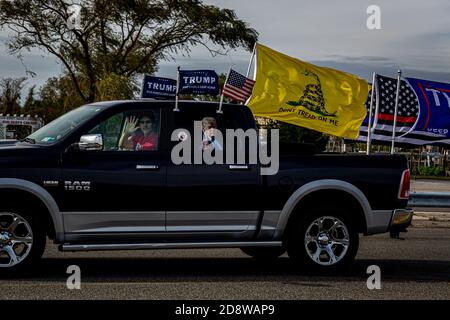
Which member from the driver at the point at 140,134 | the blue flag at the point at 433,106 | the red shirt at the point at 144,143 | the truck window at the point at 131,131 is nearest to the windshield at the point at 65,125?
the truck window at the point at 131,131

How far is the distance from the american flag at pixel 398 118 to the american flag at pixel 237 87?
16.0ft

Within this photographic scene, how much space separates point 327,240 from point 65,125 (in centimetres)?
325

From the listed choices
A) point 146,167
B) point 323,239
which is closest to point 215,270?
point 323,239

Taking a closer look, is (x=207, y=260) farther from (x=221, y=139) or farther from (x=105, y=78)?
(x=105, y=78)

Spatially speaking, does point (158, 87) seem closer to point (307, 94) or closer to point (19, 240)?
point (19, 240)

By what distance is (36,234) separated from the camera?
8.34 meters

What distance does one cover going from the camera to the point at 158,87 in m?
10.5

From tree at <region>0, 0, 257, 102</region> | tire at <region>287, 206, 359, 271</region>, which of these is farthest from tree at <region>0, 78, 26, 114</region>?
tire at <region>287, 206, 359, 271</region>

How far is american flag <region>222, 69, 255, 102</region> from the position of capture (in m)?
10.5

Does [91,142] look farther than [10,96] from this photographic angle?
No

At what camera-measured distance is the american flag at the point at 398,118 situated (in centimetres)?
1513
